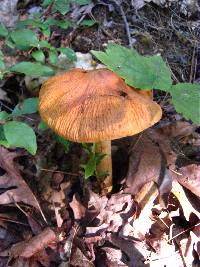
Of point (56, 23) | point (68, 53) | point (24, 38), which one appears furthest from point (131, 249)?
point (56, 23)

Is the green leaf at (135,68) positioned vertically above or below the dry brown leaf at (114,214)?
above

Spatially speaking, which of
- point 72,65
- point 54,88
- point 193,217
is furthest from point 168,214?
point 72,65

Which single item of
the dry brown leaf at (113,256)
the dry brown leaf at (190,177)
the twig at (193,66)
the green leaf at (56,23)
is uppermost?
the green leaf at (56,23)

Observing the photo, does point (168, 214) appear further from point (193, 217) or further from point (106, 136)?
point (106, 136)

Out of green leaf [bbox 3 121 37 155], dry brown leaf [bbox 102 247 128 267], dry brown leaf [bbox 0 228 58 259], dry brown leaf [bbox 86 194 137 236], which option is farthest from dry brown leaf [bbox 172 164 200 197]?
green leaf [bbox 3 121 37 155]

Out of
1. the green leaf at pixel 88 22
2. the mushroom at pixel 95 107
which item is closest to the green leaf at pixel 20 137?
the mushroom at pixel 95 107

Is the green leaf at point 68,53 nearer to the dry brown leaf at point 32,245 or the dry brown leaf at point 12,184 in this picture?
the dry brown leaf at point 12,184
